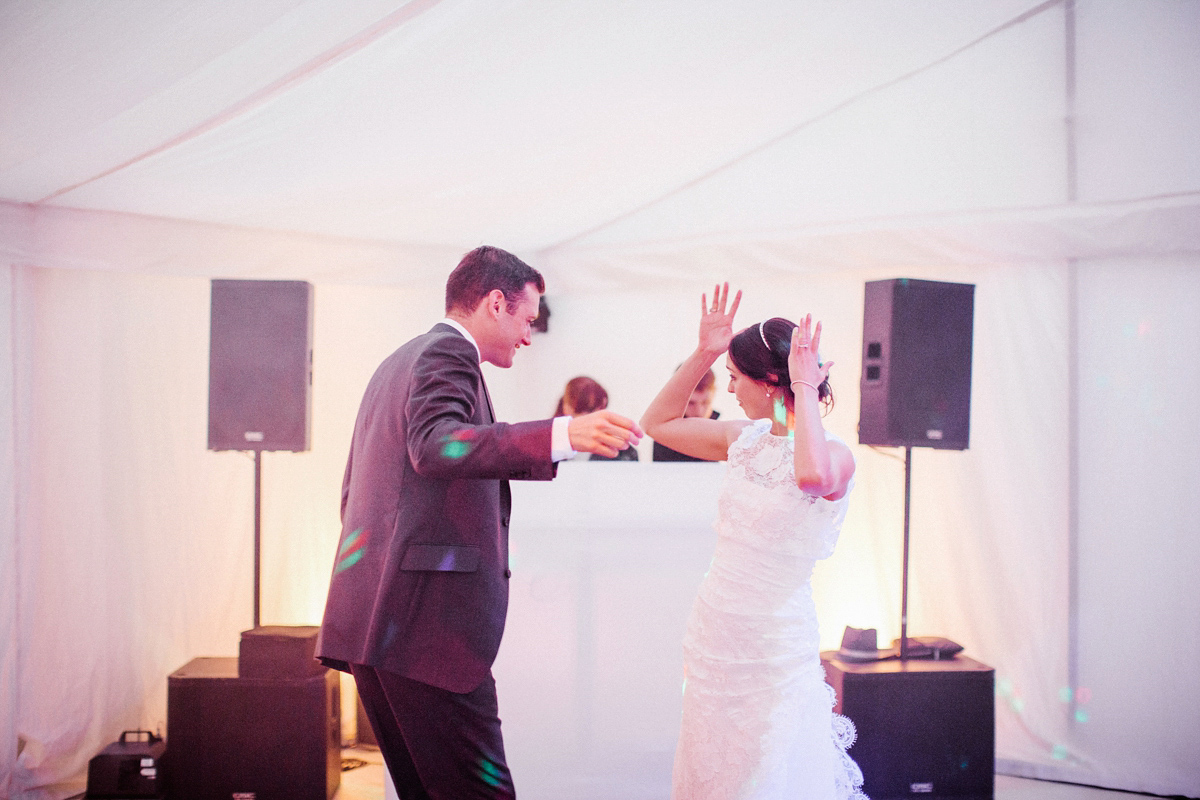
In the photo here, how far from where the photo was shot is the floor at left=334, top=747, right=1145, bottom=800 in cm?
364

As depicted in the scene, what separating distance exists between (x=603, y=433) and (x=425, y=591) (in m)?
0.49

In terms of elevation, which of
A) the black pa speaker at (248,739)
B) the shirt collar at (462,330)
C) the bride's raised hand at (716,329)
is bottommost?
the black pa speaker at (248,739)

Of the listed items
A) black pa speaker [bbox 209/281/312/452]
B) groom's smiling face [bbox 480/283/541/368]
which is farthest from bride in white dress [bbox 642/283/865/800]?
black pa speaker [bbox 209/281/312/452]

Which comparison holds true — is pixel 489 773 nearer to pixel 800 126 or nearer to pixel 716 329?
pixel 716 329

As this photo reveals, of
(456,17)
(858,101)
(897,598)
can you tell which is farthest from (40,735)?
→ (858,101)

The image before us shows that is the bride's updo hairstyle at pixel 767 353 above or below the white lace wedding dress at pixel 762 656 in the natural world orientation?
above

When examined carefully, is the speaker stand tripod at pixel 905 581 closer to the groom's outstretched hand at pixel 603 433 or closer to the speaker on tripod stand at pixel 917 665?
the speaker on tripod stand at pixel 917 665

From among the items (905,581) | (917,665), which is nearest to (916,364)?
(905,581)

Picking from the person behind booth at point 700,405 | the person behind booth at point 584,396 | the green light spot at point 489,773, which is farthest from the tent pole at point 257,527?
the green light spot at point 489,773

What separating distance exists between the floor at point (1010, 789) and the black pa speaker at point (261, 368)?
4.83ft

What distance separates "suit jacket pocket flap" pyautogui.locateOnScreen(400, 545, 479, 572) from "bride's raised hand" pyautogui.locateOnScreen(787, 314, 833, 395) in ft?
2.61

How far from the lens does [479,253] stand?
1802mm

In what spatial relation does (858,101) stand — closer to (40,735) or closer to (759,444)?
(759,444)

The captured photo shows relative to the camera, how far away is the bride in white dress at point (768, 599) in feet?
6.29
